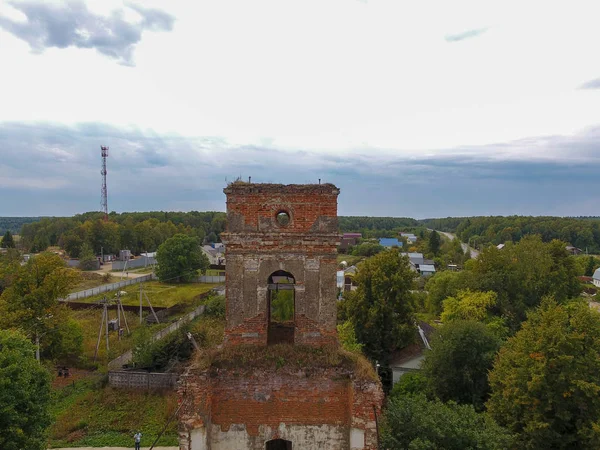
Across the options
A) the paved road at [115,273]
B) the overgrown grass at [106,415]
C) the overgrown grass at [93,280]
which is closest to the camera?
the overgrown grass at [106,415]

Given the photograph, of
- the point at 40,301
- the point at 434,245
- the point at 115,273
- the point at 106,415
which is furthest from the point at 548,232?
the point at 40,301

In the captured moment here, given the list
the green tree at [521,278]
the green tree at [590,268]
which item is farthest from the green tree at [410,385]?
the green tree at [590,268]

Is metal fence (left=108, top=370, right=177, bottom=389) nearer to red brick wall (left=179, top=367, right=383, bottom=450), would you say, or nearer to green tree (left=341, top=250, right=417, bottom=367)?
green tree (left=341, top=250, right=417, bottom=367)

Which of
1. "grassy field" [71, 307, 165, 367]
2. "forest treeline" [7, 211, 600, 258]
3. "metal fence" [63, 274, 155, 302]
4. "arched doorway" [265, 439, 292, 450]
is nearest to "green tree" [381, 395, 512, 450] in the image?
"arched doorway" [265, 439, 292, 450]

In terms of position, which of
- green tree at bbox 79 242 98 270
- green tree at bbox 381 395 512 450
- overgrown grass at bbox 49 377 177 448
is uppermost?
green tree at bbox 381 395 512 450

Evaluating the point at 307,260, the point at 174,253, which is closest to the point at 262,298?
the point at 307,260

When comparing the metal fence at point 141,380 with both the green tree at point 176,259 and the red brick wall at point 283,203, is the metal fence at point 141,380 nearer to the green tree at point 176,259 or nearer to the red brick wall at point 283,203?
the red brick wall at point 283,203

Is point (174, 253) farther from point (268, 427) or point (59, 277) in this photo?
point (268, 427)
